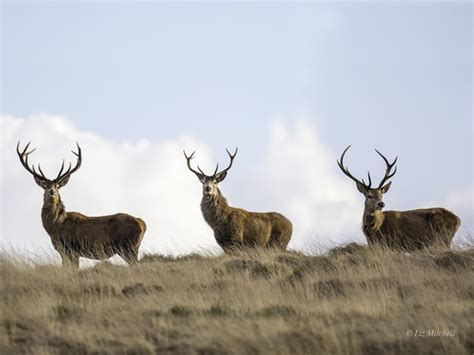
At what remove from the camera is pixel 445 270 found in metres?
14.7

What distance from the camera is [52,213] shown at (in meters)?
19.1

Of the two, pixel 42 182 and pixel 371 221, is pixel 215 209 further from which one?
pixel 42 182

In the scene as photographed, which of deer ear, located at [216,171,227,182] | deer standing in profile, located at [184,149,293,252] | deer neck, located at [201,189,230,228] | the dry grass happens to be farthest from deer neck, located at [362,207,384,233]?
deer ear, located at [216,171,227,182]

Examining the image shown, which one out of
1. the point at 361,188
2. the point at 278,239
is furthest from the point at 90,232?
the point at 361,188

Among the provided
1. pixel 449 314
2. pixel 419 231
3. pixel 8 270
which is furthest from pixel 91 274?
pixel 419 231

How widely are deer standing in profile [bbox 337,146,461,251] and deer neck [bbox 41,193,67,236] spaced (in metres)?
5.69

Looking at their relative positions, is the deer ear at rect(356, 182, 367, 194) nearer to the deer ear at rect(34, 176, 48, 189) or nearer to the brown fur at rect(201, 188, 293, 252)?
the brown fur at rect(201, 188, 293, 252)

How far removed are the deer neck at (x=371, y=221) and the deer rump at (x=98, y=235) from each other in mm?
4447

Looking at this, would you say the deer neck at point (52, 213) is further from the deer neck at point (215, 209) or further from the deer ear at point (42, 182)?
the deer neck at point (215, 209)

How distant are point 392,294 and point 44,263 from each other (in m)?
6.27

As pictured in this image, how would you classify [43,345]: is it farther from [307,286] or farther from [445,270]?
[445,270]

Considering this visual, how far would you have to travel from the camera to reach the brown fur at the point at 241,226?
20.3 meters

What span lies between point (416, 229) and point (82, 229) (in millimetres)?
6663

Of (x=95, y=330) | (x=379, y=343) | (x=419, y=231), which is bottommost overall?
(x=379, y=343)
